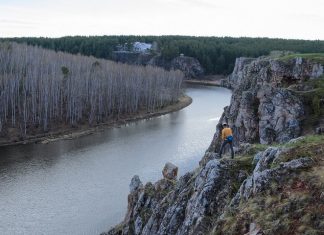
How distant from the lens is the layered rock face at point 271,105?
33406 mm

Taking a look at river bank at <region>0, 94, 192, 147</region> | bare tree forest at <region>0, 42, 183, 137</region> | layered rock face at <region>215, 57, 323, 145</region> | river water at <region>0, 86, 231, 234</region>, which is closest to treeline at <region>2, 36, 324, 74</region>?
bare tree forest at <region>0, 42, 183, 137</region>

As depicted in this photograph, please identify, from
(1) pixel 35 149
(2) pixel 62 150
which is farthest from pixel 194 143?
(1) pixel 35 149

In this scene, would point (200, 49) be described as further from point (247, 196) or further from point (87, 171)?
point (247, 196)

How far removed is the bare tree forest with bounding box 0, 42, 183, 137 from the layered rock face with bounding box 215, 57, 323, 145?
39.9 metres

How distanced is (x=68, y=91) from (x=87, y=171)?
32.0 metres

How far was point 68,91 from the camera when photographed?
80125 mm

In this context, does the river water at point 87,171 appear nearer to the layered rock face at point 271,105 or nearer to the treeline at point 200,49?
the layered rock face at point 271,105

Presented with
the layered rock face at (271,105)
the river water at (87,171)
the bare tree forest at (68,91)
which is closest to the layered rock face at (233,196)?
the layered rock face at (271,105)

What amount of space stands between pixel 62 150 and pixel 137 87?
34.0m

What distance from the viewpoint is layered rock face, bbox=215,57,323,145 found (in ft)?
110

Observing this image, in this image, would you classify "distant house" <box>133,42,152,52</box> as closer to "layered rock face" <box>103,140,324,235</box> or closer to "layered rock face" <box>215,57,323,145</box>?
"layered rock face" <box>215,57,323,145</box>

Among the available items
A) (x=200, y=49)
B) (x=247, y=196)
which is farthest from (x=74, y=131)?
(x=200, y=49)

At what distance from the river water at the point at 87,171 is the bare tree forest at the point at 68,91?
7.83 metres

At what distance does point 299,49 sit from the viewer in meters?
150
